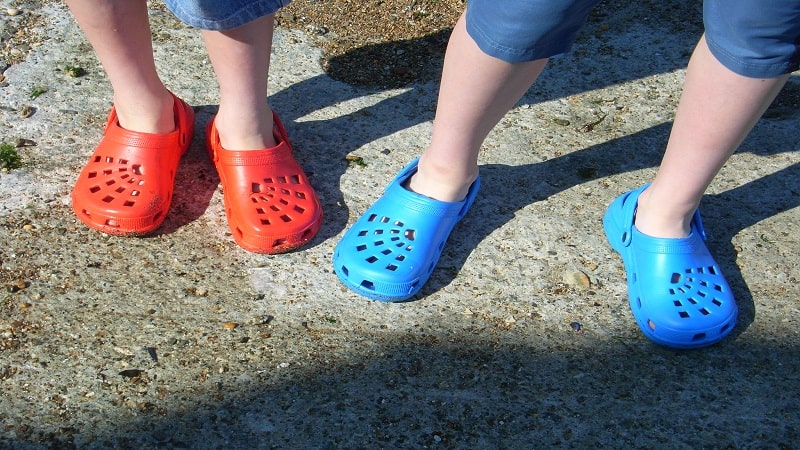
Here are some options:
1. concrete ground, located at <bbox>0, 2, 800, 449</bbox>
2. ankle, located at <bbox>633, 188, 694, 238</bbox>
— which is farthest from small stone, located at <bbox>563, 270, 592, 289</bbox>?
ankle, located at <bbox>633, 188, 694, 238</bbox>

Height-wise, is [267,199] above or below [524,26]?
below

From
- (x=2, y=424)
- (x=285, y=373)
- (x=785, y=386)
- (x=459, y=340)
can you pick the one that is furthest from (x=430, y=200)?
(x=2, y=424)

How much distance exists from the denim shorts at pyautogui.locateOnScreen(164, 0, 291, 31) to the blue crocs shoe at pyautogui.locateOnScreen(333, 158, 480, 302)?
0.53 meters

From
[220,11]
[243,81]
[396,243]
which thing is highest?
[220,11]

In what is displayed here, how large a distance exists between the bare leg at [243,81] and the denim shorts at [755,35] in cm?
92

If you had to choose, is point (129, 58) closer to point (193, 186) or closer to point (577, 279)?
point (193, 186)

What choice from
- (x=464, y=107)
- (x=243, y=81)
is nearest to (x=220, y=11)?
(x=243, y=81)

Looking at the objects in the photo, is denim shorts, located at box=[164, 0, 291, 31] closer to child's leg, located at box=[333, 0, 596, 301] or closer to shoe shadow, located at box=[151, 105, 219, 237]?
child's leg, located at box=[333, 0, 596, 301]

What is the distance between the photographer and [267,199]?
6.74 feet

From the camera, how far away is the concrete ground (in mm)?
1681

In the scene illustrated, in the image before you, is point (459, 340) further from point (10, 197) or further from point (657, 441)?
point (10, 197)

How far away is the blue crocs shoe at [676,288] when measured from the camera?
187cm

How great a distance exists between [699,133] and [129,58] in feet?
4.20

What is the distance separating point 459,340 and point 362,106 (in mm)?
930
